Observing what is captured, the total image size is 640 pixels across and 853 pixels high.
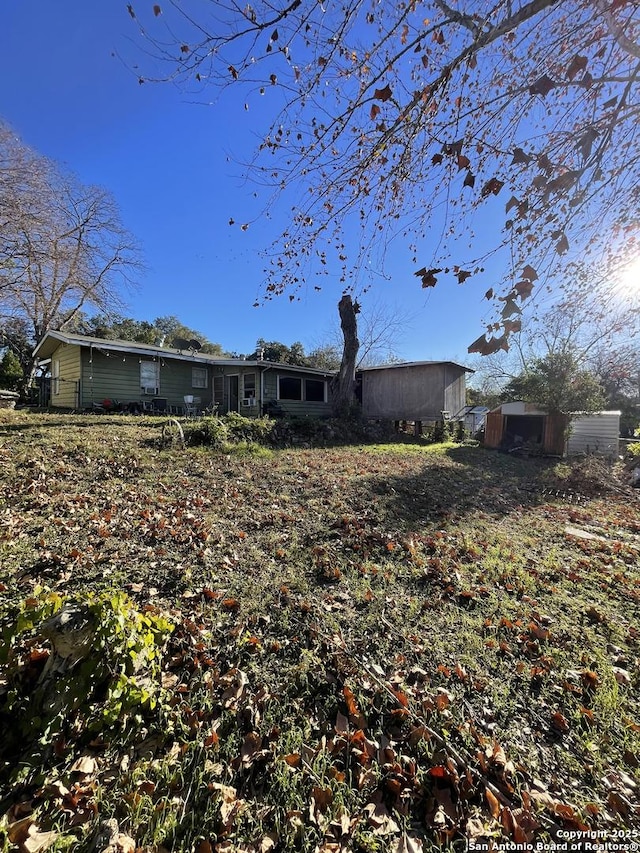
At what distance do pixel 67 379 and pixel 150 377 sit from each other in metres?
3.21

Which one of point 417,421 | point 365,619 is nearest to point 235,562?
point 365,619

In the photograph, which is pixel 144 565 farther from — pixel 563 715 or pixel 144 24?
pixel 144 24

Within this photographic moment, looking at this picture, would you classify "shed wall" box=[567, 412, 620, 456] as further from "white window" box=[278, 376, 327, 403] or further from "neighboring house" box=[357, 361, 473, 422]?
"white window" box=[278, 376, 327, 403]

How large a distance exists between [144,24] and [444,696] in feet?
16.0

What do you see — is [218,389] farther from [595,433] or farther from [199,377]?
[595,433]

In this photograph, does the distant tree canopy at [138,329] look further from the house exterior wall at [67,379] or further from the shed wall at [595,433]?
the shed wall at [595,433]

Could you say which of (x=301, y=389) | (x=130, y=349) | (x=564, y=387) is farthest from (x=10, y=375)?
Answer: (x=564, y=387)

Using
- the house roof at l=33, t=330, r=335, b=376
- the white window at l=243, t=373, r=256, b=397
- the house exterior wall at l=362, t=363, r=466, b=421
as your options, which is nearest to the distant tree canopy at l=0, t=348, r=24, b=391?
the house roof at l=33, t=330, r=335, b=376

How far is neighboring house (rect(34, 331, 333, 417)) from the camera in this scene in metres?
13.3

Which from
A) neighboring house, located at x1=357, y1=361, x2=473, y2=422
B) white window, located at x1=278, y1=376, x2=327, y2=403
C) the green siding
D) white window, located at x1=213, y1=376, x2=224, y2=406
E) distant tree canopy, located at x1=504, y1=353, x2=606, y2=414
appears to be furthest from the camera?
white window, located at x1=278, y1=376, x2=327, y2=403

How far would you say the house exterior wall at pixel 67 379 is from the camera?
43.8 ft

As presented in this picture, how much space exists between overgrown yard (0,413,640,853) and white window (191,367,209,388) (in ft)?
40.8

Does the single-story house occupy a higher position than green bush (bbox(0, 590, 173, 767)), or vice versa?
the single-story house

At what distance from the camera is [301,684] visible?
2.20 m
